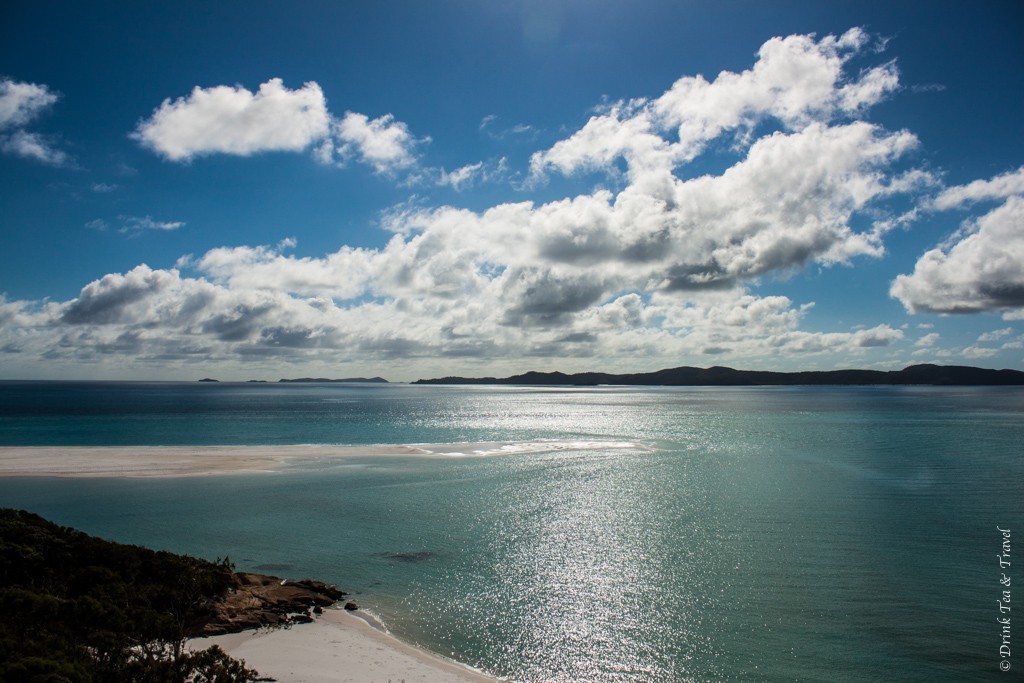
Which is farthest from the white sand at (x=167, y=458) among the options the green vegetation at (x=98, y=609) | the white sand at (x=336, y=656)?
the white sand at (x=336, y=656)

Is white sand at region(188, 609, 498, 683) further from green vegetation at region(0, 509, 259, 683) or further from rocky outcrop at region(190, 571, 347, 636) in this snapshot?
green vegetation at region(0, 509, 259, 683)

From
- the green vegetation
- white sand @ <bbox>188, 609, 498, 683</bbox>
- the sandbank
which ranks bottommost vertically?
the sandbank

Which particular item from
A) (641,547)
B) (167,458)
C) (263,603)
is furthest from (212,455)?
(641,547)

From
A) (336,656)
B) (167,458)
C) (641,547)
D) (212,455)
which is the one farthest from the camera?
(212,455)

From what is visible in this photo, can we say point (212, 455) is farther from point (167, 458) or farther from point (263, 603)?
point (263, 603)

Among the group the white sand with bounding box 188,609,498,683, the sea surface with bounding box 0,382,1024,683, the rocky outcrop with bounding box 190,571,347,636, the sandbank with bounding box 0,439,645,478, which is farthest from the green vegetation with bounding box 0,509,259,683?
the sandbank with bounding box 0,439,645,478

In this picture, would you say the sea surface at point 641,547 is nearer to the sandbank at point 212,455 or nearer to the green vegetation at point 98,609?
the sandbank at point 212,455

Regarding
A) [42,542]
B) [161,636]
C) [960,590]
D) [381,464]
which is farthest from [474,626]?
[381,464]
